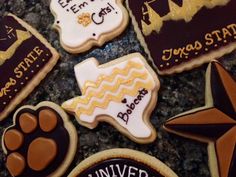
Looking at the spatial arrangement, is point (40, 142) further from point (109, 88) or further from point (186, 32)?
point (186, 32)

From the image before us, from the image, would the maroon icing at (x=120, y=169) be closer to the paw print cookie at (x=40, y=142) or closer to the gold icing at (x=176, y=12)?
the paw print cookie at (x=40, y=142)

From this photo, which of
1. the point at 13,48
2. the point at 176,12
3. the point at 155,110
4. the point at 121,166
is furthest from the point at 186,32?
the point at 13,48

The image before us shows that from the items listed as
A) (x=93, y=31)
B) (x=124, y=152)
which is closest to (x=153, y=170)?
(x=124, y=152)

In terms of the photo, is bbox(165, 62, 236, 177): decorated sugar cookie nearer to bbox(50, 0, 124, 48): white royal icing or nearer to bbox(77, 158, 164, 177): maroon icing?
bbox(77, 158, 164, 177): maroon icing

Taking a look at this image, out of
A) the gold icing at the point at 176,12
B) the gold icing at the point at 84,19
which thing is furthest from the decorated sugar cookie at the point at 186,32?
the gold icing at the point at 84,19

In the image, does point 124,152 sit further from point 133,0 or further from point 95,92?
point 133,0

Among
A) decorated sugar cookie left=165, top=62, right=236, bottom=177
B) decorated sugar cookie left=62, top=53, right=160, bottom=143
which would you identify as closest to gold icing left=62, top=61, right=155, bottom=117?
decorated sugar cookie left=62, top=53, right=160, bottom=143
